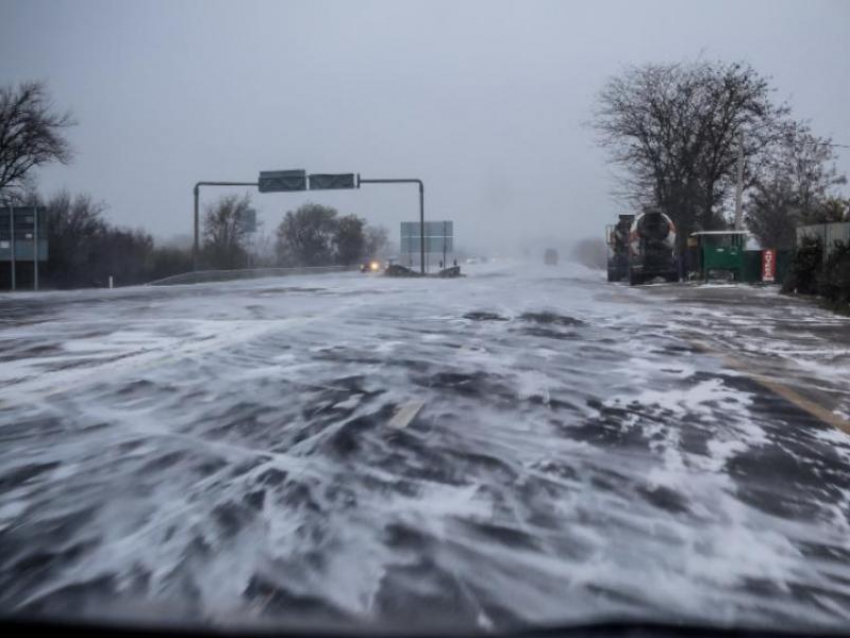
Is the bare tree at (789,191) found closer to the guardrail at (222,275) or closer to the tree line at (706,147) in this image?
the tree line at (706,147)

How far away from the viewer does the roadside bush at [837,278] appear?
17.0 m

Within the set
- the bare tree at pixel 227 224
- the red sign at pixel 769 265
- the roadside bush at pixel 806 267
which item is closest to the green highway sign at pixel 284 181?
the bare tree at pixel 227 224

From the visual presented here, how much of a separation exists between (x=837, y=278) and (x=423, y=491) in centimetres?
1600

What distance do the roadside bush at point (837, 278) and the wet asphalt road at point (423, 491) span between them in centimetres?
899

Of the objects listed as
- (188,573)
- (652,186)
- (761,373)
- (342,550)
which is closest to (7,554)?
(188,573)

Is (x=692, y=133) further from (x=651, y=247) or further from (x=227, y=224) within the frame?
(x=227, y=224)

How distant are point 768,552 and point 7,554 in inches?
123

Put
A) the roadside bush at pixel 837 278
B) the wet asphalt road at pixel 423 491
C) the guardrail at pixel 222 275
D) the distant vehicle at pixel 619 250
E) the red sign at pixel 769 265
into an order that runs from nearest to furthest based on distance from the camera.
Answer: the wet asphalt road at pixel 423 491
the roadside bush at pixel 837 278
the red sign at pixel 769 265
the distant vehicle at pixel 619 250
the guardrail at pixel 222 275

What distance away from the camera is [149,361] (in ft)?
29.7

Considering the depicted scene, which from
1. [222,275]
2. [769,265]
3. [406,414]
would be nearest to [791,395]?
[406,414]

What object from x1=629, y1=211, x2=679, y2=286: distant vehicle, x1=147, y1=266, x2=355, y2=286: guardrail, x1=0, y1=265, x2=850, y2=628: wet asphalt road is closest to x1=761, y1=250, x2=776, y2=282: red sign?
x1=629, y1=211, x2=679, y2=286: distant vehicle

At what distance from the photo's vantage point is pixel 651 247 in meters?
35.9

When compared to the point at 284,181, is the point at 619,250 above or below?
below

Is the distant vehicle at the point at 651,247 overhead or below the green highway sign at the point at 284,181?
below
